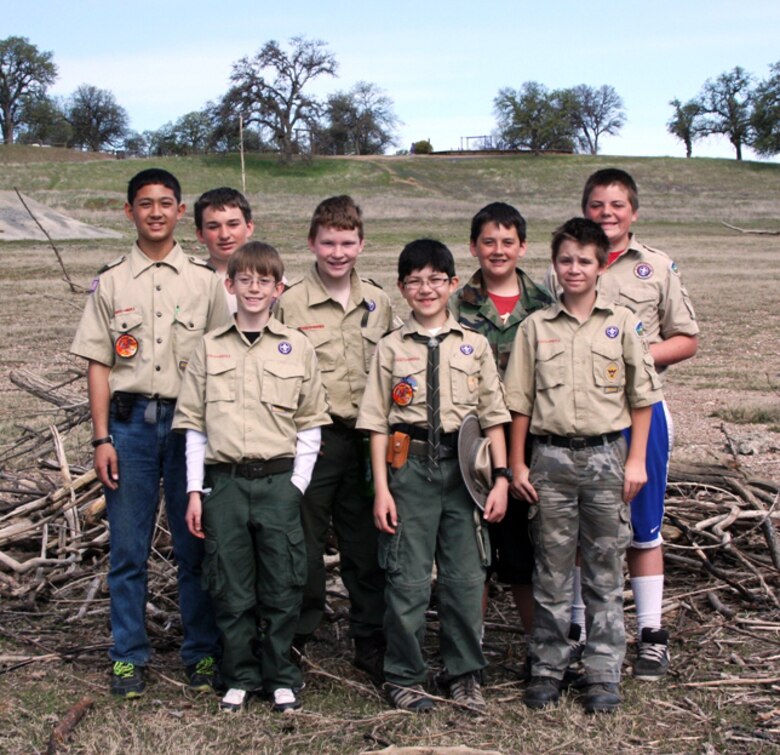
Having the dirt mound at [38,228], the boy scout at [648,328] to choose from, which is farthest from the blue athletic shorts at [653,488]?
the dirt mound at [38,228]

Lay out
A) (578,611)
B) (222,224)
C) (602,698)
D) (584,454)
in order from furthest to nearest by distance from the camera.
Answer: (222,224) → (578,611) → (584,454) → (602,698)

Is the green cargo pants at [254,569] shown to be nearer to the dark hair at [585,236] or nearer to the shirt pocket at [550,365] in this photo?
the shirt pocket at [550,365]

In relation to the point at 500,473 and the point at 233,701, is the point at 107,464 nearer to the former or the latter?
the point at 233,701

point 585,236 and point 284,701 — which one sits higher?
point 585,236

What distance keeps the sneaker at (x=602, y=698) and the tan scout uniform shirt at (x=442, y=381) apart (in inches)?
38.5

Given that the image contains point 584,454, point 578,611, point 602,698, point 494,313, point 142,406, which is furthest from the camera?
point 578,611

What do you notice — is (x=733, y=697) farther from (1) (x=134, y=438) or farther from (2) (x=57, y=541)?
(2) (x=57, y=541)

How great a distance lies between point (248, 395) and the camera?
359cm

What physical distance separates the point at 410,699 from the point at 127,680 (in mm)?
1029

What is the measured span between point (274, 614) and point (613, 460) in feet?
4.30

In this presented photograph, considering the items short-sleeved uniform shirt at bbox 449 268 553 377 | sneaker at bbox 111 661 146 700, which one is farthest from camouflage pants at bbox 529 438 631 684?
sneaker at bbox 111 661 146 700

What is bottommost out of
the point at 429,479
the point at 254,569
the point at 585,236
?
the point at 254,569

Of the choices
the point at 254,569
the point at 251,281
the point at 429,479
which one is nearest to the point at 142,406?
the point at 251,281

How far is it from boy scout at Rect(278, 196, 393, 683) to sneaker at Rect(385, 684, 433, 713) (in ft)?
0.90
